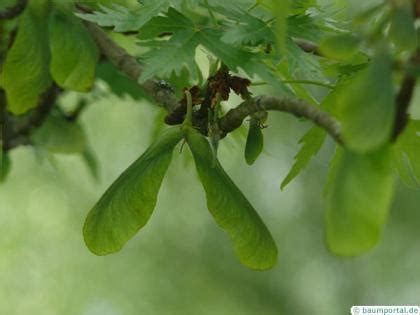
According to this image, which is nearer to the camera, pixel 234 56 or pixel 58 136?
pixel 234 56

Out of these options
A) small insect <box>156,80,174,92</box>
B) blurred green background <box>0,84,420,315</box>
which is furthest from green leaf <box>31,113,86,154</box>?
blurred green background <box>0,84,420,315</box>

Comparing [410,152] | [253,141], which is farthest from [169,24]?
[410,152]

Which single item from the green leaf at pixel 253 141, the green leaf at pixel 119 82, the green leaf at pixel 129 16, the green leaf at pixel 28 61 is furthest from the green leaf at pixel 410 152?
the green leaf at pixel 119 82

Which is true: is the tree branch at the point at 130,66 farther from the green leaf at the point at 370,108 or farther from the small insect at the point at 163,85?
the green leaf at the point at 370,108

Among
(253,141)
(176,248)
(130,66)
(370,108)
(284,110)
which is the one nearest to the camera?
(370,108)

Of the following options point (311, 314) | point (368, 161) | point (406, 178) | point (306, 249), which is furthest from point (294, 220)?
point (368, 161)

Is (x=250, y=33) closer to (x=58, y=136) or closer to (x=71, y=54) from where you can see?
(x=71, y=54)
